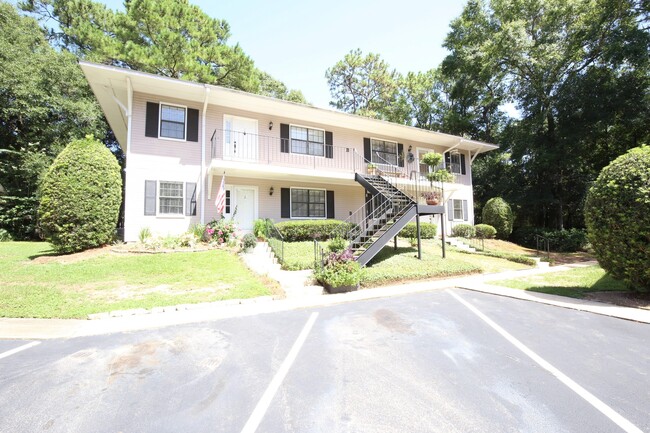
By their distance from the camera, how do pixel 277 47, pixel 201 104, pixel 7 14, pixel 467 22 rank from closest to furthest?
pixel 201 104, pixel 277 47, pixel 7 14, pixel 467 22

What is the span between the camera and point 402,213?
37.1 ft

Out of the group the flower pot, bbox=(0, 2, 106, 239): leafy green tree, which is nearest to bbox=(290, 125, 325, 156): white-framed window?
the flower pot

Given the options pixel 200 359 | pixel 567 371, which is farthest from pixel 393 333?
pixel 200 359

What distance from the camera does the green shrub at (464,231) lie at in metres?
17.9

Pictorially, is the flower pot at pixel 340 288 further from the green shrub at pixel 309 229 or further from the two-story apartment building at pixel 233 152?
the two-story apartment building at pixel 233 152

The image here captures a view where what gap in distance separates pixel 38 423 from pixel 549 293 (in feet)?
30.5

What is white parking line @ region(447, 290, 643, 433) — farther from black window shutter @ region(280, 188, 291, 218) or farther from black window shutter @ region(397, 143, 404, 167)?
black window shutter @ region(397, 143, 404, 167)

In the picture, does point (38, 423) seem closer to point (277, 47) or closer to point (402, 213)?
point (402, 213)

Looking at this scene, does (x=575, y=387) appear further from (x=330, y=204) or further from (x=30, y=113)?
(x=30, y=113)

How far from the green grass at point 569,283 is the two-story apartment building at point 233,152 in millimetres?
7814

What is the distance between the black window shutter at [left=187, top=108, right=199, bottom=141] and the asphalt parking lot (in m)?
9.82

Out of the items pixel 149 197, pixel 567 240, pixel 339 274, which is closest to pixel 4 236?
pixel 149 197

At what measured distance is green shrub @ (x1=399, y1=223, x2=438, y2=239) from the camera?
15633 millimetres

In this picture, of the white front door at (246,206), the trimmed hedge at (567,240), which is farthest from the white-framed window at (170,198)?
the trimmed hedge at (567,240)
